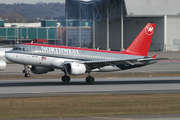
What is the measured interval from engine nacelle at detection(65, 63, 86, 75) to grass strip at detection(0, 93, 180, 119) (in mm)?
7218

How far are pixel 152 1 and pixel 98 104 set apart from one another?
73.5 m

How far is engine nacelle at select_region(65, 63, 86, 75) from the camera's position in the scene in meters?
32.1

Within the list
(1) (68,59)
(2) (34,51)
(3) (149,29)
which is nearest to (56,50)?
(1) (68,59)

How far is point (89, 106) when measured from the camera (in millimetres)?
20906

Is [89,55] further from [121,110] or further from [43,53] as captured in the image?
[121,110]

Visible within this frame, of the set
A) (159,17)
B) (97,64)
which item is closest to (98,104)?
(97,64)

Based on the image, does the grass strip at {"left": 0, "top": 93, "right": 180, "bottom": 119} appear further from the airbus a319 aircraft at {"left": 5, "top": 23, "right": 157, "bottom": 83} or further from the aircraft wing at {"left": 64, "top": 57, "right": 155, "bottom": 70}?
the airbus a319 aircraft at {"left": 5, "top": 23, "right": 157, "bottom": 83}

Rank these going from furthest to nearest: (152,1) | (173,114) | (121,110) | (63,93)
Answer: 1. (152,1)
2. (63,93)
3. (121,110)
4. (173,114)

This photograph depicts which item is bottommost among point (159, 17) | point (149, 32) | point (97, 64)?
point (97, 64)

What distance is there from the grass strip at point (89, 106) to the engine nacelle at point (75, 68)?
284 inches

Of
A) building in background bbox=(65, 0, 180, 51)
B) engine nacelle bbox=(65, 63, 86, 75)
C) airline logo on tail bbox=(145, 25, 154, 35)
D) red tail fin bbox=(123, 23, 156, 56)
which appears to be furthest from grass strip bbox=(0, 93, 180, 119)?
building in background bbox=(65, 0, 180, 51)

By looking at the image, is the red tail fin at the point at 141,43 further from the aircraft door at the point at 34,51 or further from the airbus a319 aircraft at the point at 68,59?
the aircraft door at the point at 34,51

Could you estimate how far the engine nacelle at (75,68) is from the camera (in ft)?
105

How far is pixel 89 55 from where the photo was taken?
3541cm
